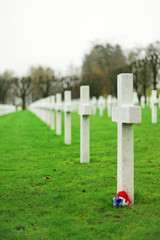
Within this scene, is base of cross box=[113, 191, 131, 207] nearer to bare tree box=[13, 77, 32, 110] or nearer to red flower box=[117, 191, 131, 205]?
red flower box=[117, 191, 131, 205]

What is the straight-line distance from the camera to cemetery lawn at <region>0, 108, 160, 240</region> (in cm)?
311

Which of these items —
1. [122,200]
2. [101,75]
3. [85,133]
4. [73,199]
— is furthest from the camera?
[101,75]

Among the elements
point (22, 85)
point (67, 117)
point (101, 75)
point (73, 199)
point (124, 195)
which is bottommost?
point (73, 199)

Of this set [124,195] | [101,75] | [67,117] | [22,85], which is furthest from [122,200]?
[22,85]

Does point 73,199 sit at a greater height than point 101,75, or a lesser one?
lesser

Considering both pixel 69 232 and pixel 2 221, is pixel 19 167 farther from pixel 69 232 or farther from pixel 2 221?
pixel 69 232

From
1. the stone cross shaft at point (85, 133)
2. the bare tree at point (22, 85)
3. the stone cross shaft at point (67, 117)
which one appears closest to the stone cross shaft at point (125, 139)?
the stone cross shaft at point (85, 133)

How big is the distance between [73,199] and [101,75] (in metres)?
37.7

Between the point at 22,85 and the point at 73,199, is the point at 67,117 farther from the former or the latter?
the point at 22,85

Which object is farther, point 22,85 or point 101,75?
point 22,85

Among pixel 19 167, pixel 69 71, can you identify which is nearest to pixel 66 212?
pixel 19 167

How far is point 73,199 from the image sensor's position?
4.04 metres

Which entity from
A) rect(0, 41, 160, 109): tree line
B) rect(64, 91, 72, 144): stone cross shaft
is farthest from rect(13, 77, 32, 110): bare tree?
rect(64, 91, 72, 144): stone cross shaft

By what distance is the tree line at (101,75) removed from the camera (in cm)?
2836
